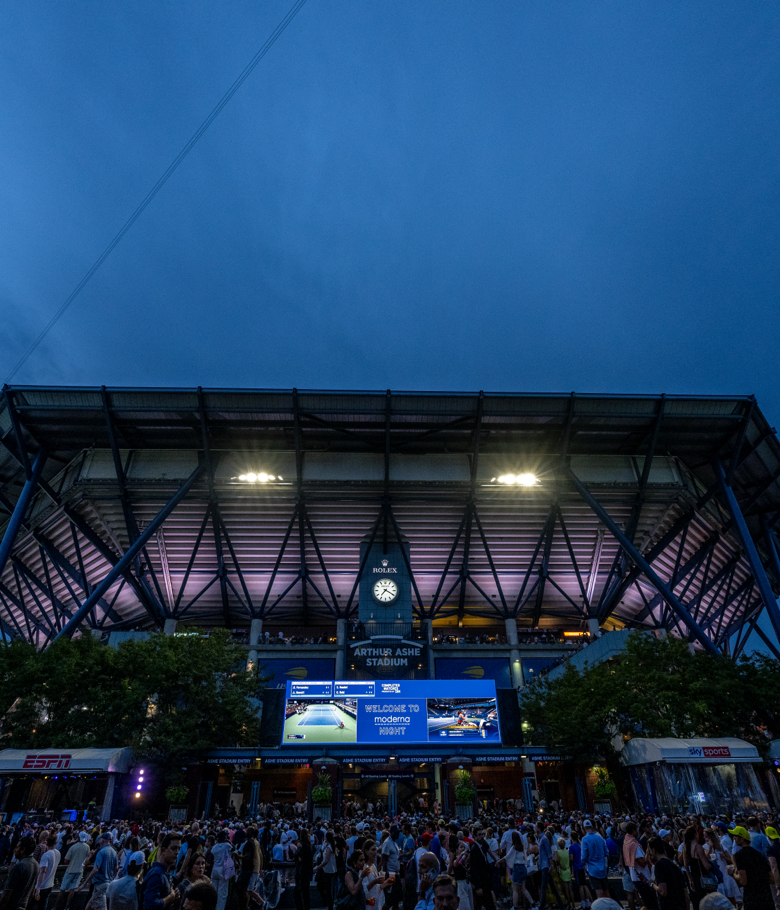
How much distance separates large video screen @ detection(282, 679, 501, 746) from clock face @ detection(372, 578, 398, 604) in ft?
23.2

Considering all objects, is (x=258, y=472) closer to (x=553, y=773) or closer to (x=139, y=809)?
(x=139, y=809)

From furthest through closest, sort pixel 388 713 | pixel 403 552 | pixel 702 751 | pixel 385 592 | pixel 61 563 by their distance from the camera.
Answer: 1. pixel 403 552
2. pixel 385 592
3. pixel 61 563
4. pixel 388 713
5. pixel 702 751

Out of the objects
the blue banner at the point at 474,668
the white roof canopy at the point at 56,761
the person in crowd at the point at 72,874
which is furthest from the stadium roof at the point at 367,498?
the person in crowd at the point at 72,874

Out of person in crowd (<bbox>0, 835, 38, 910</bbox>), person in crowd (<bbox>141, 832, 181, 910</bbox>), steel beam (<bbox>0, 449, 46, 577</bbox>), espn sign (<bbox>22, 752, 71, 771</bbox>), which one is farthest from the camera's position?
steel beam (<bbox>0, 449, 46, 577</bbox>)

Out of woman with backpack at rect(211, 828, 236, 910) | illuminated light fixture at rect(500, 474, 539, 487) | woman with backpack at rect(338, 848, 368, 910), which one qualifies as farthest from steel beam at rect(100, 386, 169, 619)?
woman with backpack at rect(338, 848, 368, 910)

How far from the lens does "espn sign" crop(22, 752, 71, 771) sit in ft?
84.1

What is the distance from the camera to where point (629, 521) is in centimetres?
4050

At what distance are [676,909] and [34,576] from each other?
45754 mm

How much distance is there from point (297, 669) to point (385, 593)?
35.9 ft

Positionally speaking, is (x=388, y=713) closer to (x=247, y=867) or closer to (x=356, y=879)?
(x=247, y=867)

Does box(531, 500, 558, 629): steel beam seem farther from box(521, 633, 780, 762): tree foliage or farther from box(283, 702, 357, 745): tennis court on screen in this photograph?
box(283, 702, 357, 745): tennis court on screen

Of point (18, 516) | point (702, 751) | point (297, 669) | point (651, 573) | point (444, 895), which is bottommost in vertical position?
point (444, 895)

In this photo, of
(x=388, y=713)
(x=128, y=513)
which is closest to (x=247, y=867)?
(x=388, y=713)

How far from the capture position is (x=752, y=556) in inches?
1351
